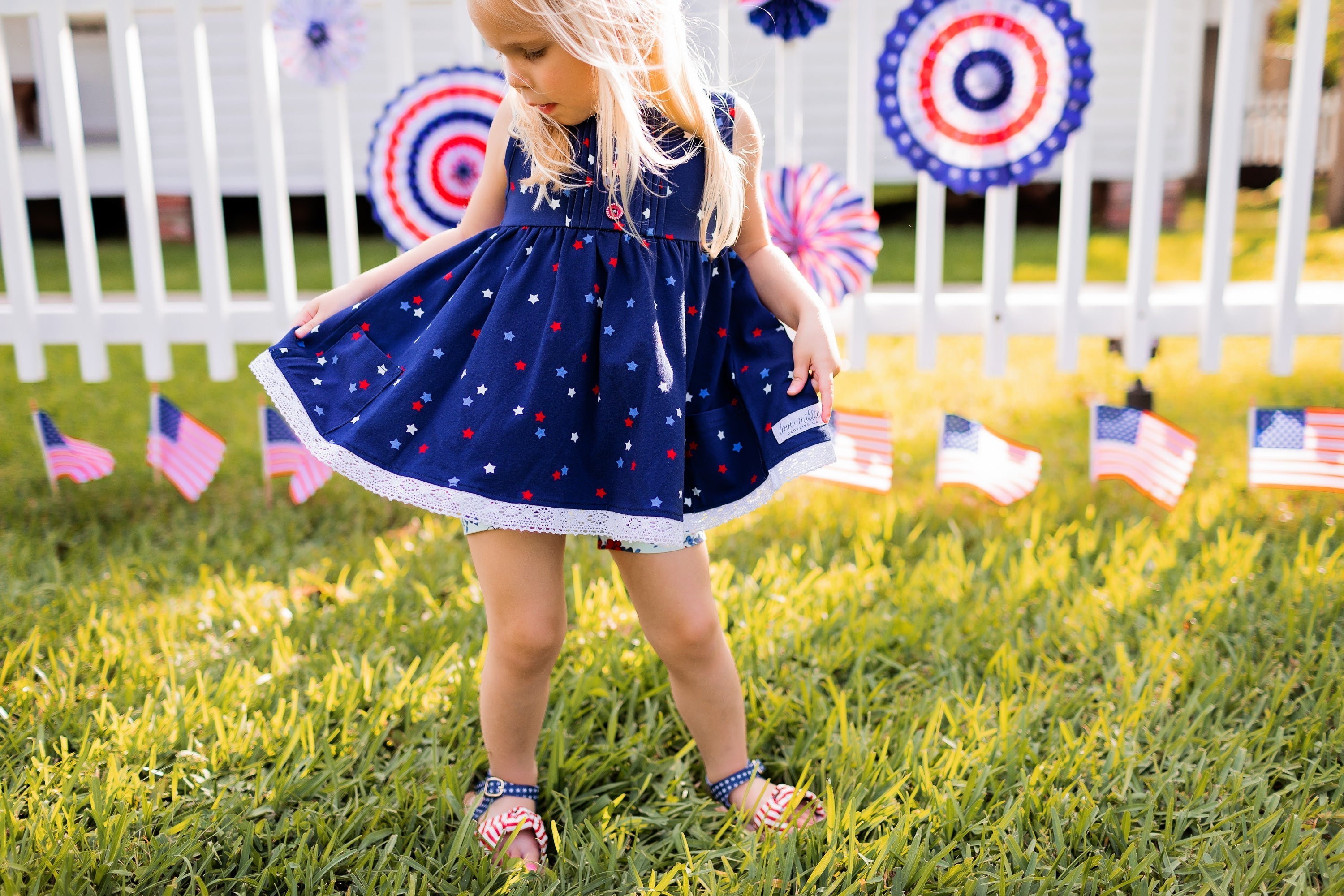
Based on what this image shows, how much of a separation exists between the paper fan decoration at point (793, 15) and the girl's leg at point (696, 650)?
5.82 feet

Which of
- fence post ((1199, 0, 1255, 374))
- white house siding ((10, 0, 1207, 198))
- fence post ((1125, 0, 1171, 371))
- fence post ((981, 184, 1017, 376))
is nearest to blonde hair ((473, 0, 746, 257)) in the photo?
fence post ((981, 184, 1017, 376))

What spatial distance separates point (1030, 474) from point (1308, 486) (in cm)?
76

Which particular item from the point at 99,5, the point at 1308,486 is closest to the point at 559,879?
the point at 1308,486

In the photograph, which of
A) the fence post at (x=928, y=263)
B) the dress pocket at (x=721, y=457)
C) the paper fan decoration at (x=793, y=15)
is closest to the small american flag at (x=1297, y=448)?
the fence post at (x=928, y=263)

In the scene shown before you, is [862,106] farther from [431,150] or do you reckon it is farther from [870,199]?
[431,150]

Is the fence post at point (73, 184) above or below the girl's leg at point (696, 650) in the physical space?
above

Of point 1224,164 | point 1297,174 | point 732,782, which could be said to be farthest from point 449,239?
point 1297,174

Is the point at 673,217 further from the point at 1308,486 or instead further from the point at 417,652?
the point at 1308,486

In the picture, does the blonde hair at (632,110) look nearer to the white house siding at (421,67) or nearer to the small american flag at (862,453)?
the small american flag at (862,453)

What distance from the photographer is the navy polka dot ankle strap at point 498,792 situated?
6.27 feet

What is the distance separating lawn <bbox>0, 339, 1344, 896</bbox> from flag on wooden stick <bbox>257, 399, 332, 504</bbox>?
0.50 feet

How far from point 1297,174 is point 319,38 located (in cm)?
290

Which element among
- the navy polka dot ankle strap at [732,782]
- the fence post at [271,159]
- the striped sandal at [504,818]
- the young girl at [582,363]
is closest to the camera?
the young girl at [582,363]

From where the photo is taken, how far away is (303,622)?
2562 millimetres
